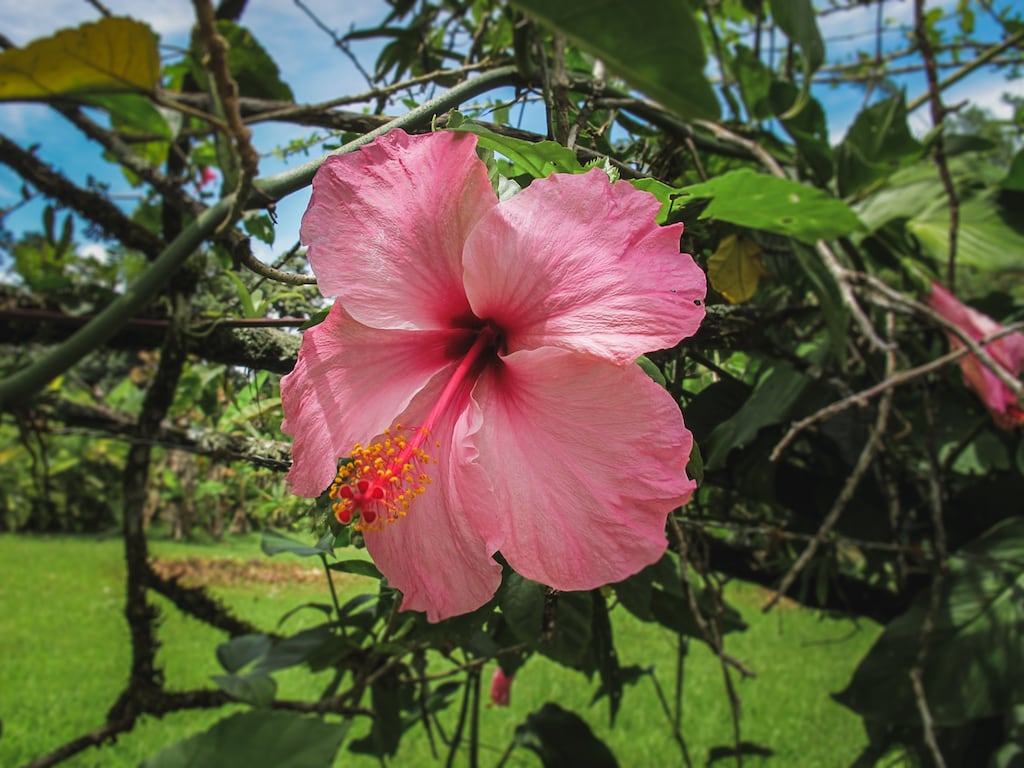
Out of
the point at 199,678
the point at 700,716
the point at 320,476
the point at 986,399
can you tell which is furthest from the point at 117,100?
the point at 700,716

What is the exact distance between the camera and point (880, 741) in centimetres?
117

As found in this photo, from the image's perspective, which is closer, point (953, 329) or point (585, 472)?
point (585, 472)

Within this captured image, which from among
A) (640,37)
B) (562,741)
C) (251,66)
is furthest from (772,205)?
(562,741)

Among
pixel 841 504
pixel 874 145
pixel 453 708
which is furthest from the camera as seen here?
pixel 453 708

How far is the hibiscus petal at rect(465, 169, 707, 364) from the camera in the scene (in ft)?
0.85

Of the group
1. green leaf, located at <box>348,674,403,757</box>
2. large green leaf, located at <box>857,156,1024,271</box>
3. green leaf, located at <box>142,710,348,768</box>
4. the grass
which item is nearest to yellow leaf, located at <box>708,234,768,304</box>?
green leaf, located at <box>142,710,348,768</box>

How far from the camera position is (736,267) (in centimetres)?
58

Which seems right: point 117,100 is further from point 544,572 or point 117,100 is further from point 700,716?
point 700,716

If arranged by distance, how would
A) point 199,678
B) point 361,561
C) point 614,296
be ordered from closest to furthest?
1. point 614,296
2. point 361,561
3. point 199,678

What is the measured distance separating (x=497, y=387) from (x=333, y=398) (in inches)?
3.1

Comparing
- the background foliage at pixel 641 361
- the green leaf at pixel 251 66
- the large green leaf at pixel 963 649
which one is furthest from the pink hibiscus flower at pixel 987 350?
the green leaf at pixel 251 66

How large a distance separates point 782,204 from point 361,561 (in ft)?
1.32

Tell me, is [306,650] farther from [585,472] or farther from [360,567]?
[585,472]

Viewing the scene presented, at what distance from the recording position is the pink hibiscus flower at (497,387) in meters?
0.27
